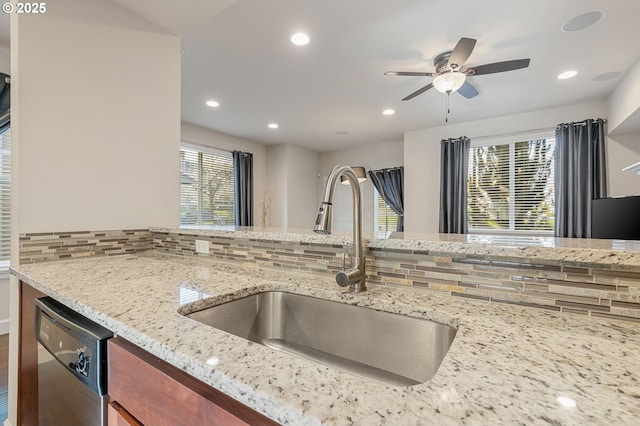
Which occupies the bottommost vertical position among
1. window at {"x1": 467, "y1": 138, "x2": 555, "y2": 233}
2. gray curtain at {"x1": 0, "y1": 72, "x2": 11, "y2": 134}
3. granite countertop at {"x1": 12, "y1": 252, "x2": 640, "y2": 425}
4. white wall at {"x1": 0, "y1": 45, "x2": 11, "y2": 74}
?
granite countertop at {"x1": 12, "y1": 252, "x2": 640, "y2": 425}

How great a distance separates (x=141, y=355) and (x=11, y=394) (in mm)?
1570

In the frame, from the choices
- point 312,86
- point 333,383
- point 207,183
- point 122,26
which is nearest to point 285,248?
point 333,383

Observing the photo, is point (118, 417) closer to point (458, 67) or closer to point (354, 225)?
point (354, 225)

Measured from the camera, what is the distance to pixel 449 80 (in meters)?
2.54

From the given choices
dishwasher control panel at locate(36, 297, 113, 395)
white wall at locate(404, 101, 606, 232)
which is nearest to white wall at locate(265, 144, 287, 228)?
white wall at locate(404, 101, 606, 232)

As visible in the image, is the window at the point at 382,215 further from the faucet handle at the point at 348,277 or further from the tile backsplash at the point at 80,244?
the faucet handle at the point at 348,277

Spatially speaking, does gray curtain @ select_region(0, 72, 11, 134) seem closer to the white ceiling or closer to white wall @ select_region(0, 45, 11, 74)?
white wall @ select_region(0, 45, 11, 74)

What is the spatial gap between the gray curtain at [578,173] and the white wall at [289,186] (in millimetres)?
4061

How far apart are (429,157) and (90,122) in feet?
14.8

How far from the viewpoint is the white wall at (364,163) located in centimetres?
575

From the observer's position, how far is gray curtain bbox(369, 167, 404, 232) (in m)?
5.45

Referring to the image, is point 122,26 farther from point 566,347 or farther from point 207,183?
point 207,183

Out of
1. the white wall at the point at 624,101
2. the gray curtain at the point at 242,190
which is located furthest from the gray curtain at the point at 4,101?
the white wall at the point at 624,101

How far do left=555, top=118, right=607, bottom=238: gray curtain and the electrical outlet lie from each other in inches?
170
